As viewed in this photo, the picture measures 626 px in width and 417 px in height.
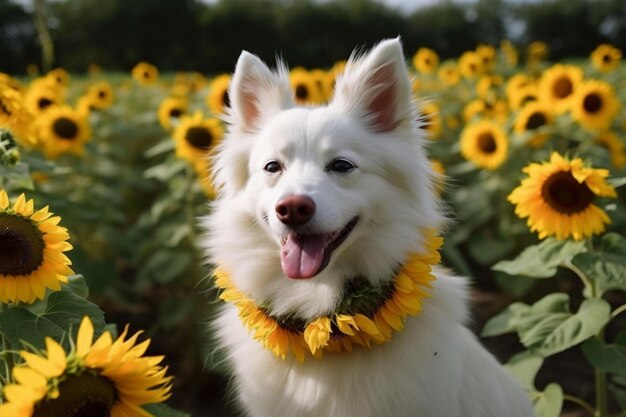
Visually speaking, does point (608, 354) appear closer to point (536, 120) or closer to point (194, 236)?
point (536, 120)

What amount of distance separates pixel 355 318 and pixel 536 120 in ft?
12.8

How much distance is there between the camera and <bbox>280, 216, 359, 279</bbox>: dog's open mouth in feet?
8.23

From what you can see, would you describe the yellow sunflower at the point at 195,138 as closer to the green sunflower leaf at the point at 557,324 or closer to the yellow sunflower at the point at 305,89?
the yellow sunflower at the point at 305,89

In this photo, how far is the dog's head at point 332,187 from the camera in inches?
102

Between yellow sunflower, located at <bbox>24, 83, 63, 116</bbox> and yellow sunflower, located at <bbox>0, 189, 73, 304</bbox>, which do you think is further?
yellow sunflower, located at <bbox>24, 83, 63, 116</bbox>

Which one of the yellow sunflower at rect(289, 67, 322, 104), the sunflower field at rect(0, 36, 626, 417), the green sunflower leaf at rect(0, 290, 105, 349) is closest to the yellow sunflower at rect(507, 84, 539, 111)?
the sunflower field at rect(0, 36, 626, 417)

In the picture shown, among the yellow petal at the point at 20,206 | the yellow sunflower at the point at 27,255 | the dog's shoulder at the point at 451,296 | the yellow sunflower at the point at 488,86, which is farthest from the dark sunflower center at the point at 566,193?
the yellow sunflower at the point at 488,86

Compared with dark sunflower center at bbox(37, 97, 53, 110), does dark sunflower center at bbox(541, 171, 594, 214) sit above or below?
below

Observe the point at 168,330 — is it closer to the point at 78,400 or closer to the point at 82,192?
the point at 82,192

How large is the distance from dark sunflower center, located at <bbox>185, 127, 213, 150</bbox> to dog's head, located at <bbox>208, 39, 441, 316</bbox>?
2.23 metres

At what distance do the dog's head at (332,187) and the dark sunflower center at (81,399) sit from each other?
0.98 metres

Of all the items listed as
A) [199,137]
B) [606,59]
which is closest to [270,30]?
[606,59]

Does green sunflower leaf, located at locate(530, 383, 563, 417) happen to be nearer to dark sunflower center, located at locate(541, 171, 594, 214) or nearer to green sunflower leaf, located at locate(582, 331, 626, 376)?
green sunflower leaf, located at locate(582, 331, 626, 376)

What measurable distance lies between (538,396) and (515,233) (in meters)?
2.78
